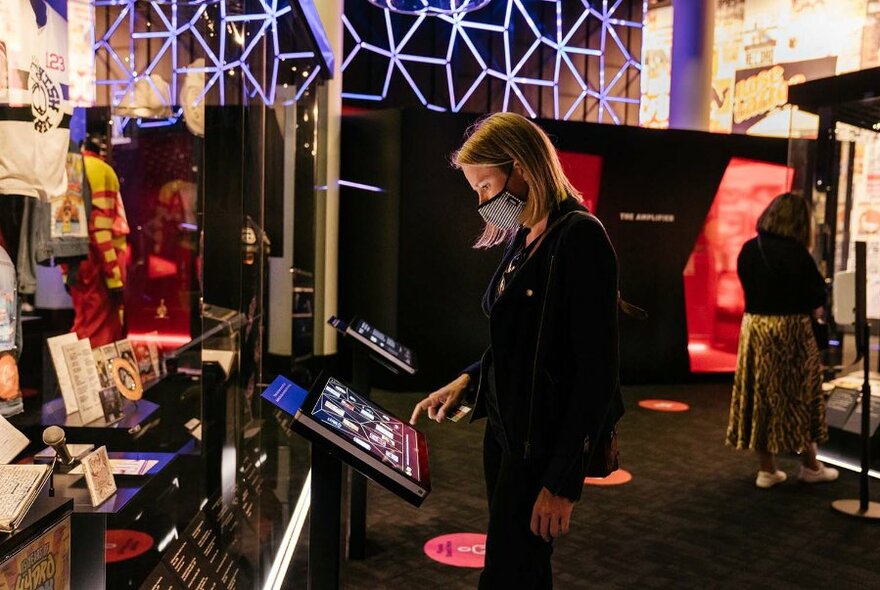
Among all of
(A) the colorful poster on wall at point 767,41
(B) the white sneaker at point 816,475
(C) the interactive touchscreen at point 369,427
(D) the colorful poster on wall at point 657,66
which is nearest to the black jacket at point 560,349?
(C) the interactive touchscreen at point 369,427

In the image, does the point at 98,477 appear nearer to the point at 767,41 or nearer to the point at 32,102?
the point at 32,102

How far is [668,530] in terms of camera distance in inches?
141

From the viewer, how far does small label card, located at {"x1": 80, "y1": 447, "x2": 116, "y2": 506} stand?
1.72 metres

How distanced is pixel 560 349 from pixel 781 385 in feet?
9.58

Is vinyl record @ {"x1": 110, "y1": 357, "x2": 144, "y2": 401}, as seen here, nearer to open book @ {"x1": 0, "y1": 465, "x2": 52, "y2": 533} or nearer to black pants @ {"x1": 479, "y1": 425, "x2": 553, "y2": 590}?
open book @ {"x1": 0, "y1": 465, "x2": 52, "y2": 533}

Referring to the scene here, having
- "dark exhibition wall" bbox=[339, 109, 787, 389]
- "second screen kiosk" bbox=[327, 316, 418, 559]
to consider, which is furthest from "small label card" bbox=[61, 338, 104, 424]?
"dark exhibition wall" bbox=[339, 109, 787, 389]

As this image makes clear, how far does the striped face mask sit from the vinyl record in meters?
1.62

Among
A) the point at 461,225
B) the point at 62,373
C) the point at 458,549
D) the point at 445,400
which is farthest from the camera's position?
the point at 461,225

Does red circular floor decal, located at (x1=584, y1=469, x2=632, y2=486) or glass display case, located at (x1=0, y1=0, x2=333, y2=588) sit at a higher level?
glass display case, located at (x1=0, y1=0, x2=333, y2=588)

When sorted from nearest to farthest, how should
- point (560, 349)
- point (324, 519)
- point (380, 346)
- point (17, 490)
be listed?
point (17, 490), point (324, 519), point (560, 349), point (380, 346)

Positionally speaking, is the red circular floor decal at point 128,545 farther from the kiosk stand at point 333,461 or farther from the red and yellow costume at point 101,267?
the kiosk stand at point 333,461

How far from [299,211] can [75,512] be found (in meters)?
3.58

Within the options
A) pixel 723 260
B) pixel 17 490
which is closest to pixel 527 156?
pixel 17 490

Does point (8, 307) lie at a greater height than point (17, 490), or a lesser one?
greater
